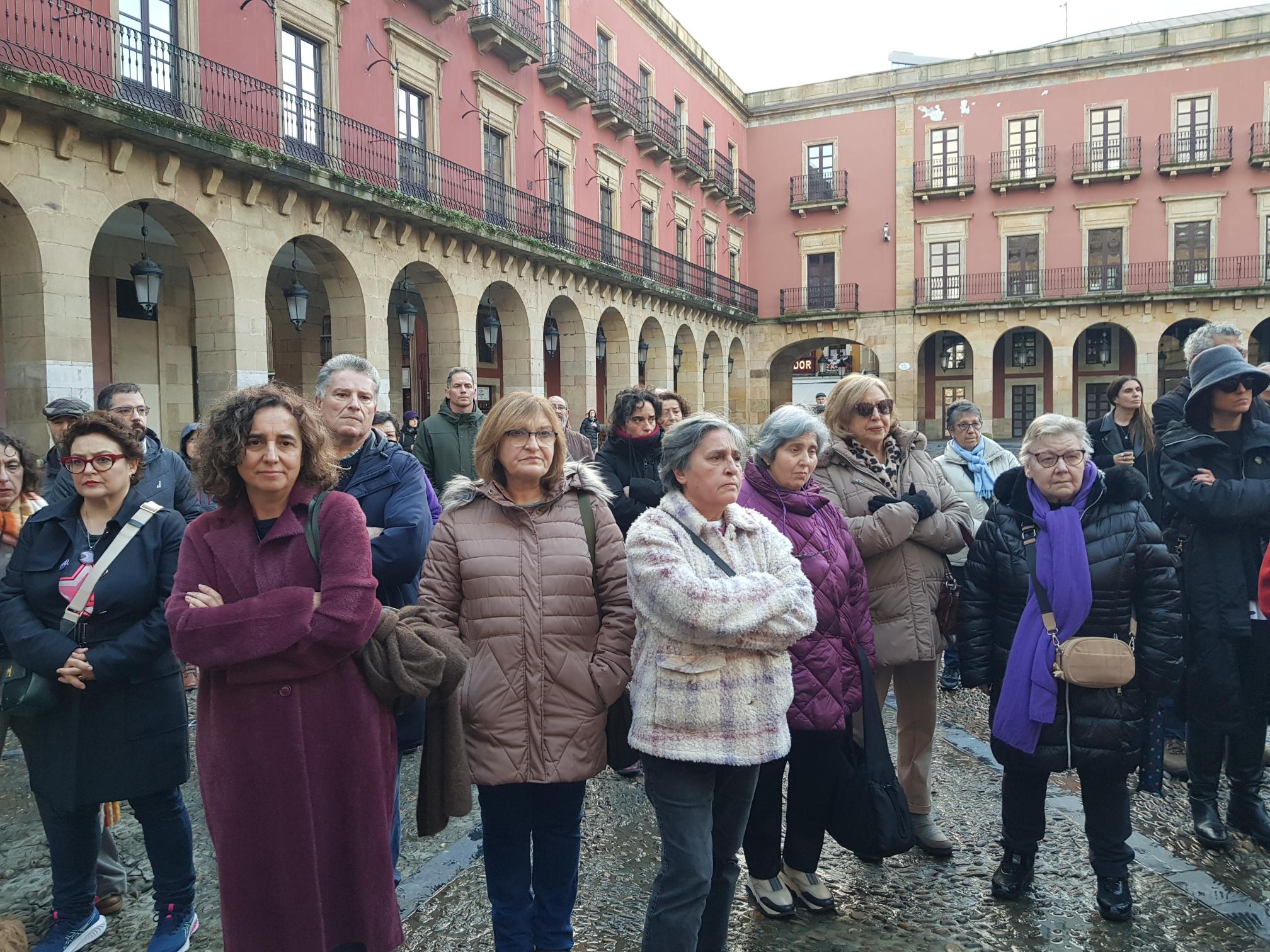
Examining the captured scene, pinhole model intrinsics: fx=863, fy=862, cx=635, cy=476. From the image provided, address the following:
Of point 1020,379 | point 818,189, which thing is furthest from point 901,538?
point 1020,379

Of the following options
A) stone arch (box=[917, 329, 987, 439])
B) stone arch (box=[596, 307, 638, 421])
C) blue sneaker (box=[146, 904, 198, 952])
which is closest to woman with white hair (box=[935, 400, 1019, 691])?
blue sneaker (box=[146, 904, 198, 952])

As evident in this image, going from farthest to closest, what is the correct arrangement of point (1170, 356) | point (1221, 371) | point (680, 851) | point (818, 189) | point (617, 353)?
point (818, 189), point (1170, 356), point (617, 353), point (1221, 371), point (680, 851)

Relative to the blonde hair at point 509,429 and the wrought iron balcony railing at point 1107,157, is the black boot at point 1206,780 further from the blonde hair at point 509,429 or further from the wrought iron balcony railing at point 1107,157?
the wrought iron balcony railing at point 1107,157

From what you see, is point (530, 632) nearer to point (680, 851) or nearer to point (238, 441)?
point (680, 851)

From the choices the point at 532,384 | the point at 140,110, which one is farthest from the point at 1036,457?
the point at 532,384

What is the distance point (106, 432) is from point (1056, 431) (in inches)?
130

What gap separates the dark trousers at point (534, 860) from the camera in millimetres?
2664

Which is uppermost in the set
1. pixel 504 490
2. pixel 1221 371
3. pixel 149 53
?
pixel 149 53

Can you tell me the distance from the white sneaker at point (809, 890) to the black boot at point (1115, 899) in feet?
3.11

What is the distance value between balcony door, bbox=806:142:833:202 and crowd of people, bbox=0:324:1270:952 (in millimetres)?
29127

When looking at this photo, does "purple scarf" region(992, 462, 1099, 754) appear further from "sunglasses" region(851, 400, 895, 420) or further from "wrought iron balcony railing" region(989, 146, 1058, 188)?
"wrought iron balcony railing" region(989, 146, 1058, 188)

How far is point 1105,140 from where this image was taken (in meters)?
28.6

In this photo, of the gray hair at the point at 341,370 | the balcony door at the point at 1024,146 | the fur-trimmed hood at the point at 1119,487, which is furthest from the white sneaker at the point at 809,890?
the balcony door at the point at 1024,146

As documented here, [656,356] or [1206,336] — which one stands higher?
[656,356]
